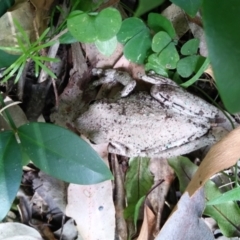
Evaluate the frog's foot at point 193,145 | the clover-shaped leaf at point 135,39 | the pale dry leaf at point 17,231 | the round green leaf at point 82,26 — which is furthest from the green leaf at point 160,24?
the pale dry leaf at point 17,231

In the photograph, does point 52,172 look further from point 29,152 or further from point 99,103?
point 99,103

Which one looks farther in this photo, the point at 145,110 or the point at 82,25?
the point at 145,110

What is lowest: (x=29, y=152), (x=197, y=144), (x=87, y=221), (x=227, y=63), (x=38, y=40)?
(x=87, y=221)

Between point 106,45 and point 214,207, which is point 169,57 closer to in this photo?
point 106,45

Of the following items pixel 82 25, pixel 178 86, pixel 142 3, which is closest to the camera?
pixel 142 3

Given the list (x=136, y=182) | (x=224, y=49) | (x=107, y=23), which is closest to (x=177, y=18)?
(x=107, y=23)

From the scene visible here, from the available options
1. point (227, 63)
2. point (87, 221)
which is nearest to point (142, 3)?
point (227, 63)

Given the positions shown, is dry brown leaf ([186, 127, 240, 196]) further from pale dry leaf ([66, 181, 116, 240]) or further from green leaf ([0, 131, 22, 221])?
green leaf ([0, 131, 22, 221])

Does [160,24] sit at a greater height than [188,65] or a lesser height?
greater

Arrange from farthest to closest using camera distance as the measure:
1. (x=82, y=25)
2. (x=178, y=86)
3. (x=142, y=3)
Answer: (x=178, y=86) < (x=82, y=25) < (x=142, y=3)
